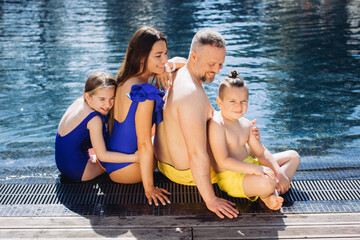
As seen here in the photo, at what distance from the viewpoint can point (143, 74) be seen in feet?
11.7

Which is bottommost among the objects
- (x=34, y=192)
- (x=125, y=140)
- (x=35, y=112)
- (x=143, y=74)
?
(x=35, y=112)

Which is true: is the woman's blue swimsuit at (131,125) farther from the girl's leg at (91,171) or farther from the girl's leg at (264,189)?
the girl's leg at (264,189)

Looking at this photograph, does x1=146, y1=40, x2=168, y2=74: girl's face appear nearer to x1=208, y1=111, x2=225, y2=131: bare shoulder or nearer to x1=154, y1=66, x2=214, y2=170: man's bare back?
x1=154, y1=66, x2=214, y2=170: man's bare back

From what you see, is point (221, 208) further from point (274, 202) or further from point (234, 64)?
point (234, 64)

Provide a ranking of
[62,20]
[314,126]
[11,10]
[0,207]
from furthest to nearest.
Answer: [11,10] → [62,20] → [314,126] → [0,207]

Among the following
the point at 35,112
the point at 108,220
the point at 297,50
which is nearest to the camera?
the point at 108,220

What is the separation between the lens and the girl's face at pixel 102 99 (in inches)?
143

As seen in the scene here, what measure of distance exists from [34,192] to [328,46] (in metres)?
9.43

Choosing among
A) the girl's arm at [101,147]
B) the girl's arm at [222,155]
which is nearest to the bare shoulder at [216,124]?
the girl's arm at [222,155]

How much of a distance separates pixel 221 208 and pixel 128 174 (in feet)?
3.47

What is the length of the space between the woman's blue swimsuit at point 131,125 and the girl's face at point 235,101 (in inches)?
23.0

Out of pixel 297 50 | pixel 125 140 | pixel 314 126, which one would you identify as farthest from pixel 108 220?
pixel 297 50

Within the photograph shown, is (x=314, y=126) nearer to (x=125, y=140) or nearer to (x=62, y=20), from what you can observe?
(x=125, y=140)

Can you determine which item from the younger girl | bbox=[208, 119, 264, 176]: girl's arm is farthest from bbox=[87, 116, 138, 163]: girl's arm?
bbox=[208, 119, 264, 176]: girl's arm
